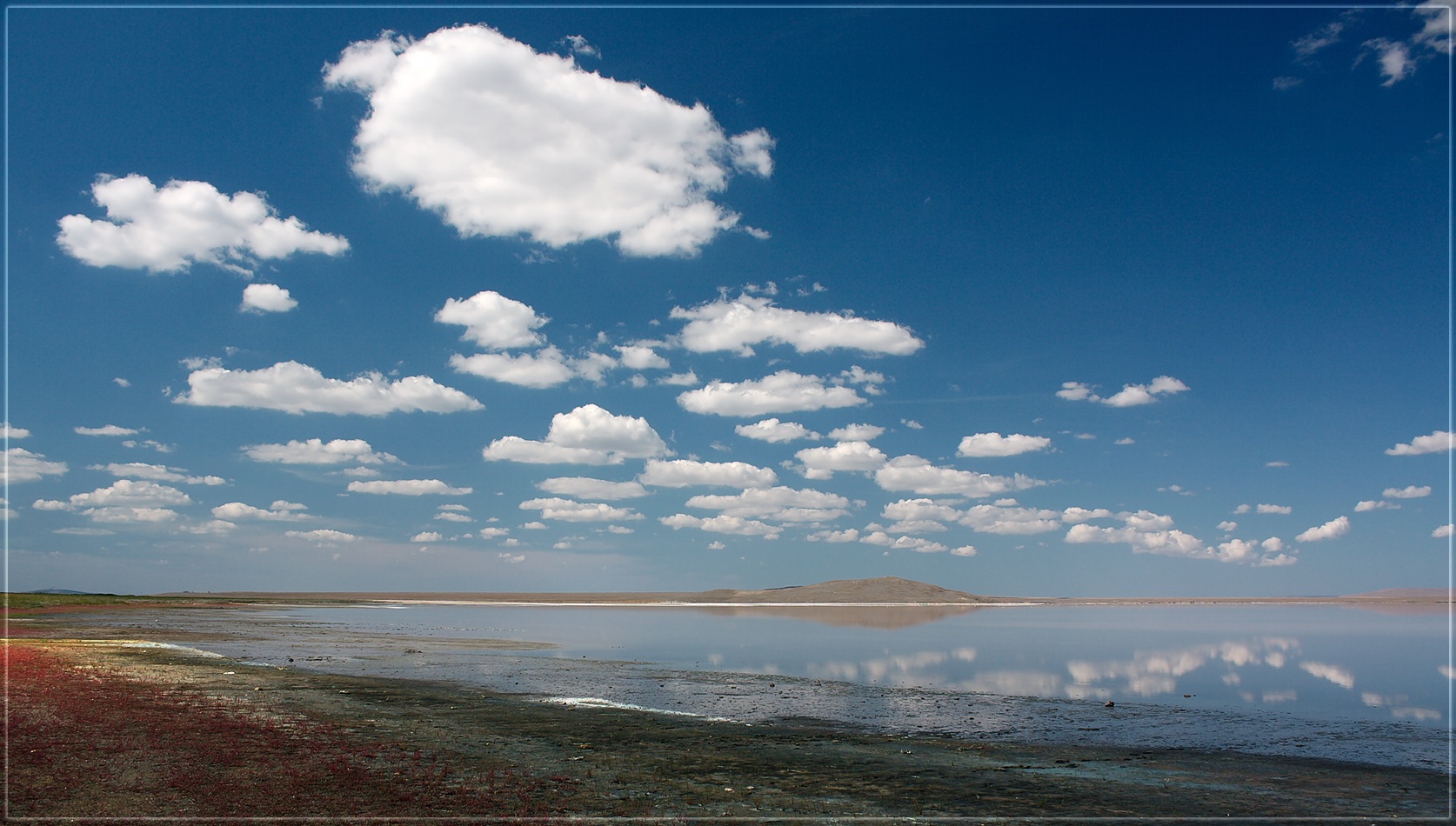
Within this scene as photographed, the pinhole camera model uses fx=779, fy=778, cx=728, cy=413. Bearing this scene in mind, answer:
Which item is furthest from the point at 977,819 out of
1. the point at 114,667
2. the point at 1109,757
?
the point at 114,667

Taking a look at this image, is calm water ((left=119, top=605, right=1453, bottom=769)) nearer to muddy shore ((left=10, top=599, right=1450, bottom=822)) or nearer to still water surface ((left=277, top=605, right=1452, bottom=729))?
still water surface ((left=277, top=605, right=1452, bottom=729))

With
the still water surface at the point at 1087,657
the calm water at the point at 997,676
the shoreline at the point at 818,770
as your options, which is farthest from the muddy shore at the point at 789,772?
the still water surface at the point at 1087,657

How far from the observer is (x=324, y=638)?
56188 mm

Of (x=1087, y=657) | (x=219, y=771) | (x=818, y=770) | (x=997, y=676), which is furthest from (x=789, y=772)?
(x=1087, y=657)

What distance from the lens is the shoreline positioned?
14.5m

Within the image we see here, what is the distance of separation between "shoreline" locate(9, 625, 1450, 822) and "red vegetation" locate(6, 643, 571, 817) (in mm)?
253

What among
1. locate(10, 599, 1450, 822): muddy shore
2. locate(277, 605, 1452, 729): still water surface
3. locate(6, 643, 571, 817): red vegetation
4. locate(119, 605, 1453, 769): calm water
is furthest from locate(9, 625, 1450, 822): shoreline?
locate(277, 605, 1452, 729): still water surface

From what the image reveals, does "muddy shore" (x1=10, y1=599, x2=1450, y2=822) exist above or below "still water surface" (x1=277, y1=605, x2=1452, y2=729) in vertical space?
above

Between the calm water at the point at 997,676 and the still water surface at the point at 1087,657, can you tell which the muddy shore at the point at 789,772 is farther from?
the still water surface at the point at 1087,657

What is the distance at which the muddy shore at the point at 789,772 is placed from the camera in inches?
563

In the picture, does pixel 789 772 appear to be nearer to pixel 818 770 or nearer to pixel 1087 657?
pixel 818 770

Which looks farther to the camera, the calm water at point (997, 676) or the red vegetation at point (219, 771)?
the calm water at point (997, 676)

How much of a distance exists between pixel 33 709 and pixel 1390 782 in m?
33.8

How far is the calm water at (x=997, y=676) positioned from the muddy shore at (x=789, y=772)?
244 centimetres
